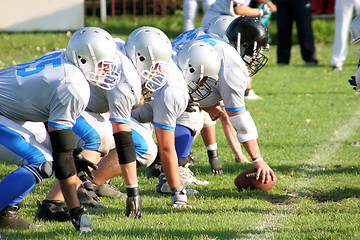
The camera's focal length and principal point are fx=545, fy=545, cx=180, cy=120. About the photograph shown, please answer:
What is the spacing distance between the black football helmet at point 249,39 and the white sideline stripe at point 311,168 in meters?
1.24

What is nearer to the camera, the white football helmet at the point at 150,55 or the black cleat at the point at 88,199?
the white football helmet at the point at 150,55

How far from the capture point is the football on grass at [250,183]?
477cm

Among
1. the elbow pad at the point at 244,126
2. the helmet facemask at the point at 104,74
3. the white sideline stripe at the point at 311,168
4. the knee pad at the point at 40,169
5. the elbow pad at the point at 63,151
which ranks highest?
the helmet facemask at the point at 104,74

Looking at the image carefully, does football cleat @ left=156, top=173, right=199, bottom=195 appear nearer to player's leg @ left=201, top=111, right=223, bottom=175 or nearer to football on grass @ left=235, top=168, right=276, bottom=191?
football on grass @ left=235, top=168, right=276, bottom=191

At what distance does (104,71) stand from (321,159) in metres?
3.24

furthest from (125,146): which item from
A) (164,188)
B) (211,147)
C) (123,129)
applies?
(211,147)

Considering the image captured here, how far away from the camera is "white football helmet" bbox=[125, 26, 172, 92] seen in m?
3.85

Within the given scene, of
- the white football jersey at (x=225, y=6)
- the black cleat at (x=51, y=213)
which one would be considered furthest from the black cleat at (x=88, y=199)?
the white football jersey at (x=225, y=6)

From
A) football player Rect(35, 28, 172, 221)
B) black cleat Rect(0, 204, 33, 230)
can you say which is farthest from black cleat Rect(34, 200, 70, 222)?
black cleat Rect(0, 204, 33, 230)

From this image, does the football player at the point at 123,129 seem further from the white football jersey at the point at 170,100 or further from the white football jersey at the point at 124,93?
the white football jersey at the point at 170,100

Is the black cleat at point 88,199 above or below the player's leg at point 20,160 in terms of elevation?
below

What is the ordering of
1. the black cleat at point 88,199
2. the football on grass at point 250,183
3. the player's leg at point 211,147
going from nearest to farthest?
the black cleat at point 88,199 < the football on grass at point 250,183 < the player's leg at point 211,147

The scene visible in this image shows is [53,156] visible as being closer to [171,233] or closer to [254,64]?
[171,233]

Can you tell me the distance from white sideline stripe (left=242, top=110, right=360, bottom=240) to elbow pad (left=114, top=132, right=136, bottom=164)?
3.23ft
